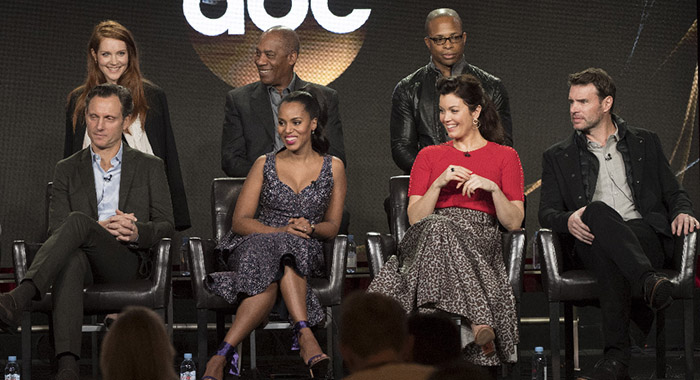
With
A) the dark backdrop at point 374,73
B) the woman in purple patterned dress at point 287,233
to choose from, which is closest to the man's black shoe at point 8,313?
the woman in purple patterned dress at point 287,233

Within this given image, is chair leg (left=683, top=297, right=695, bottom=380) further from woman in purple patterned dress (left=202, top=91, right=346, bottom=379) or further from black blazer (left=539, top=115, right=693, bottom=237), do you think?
woman in purple patterned dress (left=202, top=91, right=346, bottom=379)

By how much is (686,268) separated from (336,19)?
292 centimetres

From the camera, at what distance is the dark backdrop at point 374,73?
20.2ft

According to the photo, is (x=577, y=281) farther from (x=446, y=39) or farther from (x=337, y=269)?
(x=446, y=39)

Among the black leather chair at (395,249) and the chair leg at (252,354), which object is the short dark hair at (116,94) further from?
the chair leg at (252,354)

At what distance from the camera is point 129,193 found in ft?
14.6

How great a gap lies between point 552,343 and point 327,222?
112cm

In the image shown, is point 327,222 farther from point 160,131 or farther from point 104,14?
point 104,14

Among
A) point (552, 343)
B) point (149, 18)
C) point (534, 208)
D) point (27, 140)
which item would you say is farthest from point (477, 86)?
point (27, 140)

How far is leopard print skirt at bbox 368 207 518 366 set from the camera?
3.89 meters

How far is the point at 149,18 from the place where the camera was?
20.4ft

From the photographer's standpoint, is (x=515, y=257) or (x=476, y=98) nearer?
(x=515, y=257)

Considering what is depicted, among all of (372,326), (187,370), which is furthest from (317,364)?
(372,326)

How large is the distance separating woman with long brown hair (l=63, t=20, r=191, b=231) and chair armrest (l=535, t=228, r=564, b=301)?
201 cm
